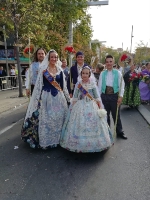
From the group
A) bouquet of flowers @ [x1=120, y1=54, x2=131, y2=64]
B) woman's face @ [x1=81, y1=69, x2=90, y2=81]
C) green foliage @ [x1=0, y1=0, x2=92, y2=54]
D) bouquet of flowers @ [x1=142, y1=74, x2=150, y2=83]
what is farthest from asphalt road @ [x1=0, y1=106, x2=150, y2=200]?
green foliage @ [x1=0, y1=0, x2=92, y2=54]

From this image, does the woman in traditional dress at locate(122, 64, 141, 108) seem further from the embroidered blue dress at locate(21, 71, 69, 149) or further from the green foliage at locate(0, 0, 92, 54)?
the green foliage at locate(0, 0, 92, 54)

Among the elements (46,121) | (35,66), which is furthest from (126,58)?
(35,66)

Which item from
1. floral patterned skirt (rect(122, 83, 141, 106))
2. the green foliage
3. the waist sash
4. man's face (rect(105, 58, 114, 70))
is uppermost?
the green foliage

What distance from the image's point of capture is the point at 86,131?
A: 3.62 metres

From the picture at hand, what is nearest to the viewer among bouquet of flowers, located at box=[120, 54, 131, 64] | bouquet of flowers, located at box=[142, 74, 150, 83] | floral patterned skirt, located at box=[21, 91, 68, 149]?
floral patterned skirt, located at box=[21, 91, 68, 149]

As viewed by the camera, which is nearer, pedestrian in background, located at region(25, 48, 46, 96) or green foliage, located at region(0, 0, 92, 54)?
pedestrian in background, located at region(25, 48, 46, 96)

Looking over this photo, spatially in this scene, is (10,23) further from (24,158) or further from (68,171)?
(68,171)

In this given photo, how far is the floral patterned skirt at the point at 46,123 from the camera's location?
4.04m

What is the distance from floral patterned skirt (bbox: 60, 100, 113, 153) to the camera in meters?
3.59

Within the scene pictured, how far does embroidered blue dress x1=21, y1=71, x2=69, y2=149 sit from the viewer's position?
4042 mm

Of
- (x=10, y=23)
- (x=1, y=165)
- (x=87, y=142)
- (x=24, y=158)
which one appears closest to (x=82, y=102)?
(x=87, y=142)

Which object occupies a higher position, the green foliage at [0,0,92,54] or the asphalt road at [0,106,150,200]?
the green foliage at [0,0,92,54]

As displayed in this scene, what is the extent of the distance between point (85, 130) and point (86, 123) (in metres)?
0.12

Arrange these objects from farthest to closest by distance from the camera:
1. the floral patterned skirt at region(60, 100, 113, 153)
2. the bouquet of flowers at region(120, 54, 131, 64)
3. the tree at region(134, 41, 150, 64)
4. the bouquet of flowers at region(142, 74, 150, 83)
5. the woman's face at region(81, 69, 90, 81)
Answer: the tree at region(134, 41, 150, 64) → the bouquet of flowers at region(142, 74, 150, 83) → the bouquet of flowers at region(120, 54, 131, 64) → the woman's face at region(81, 69, 90, 81) → the floral patterned skirt at region(60, 100, 113, 153)
